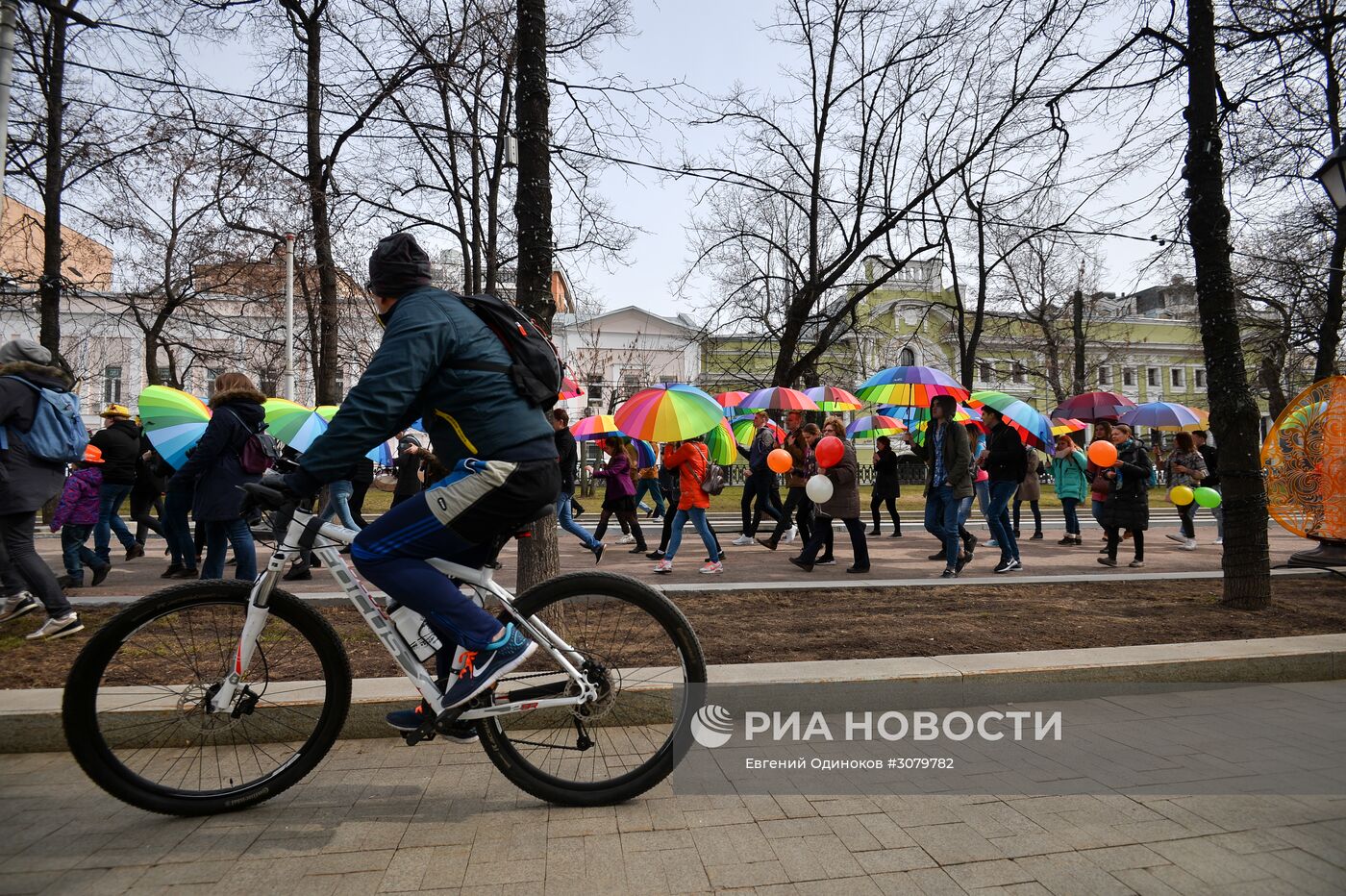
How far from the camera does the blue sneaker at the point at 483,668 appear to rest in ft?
9.75

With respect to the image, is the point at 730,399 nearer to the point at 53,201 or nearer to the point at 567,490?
the point at 567,490

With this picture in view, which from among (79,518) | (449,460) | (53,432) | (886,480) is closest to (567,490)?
(79,518)

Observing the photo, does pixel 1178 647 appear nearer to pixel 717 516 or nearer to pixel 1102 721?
pixel 1102 721

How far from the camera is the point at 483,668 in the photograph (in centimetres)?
298

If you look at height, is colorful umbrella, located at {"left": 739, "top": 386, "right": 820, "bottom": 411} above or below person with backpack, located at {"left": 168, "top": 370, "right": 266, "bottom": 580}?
above

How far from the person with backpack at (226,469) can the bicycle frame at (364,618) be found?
3976 mm

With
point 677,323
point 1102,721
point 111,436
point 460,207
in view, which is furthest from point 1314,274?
point 677,323

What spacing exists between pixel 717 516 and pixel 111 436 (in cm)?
1270

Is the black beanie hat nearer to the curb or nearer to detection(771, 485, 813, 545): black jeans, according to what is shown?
the curb

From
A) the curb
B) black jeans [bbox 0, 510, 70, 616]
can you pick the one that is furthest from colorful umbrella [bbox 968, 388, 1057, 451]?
black jeans [bbox 0, 510, 70, 616]

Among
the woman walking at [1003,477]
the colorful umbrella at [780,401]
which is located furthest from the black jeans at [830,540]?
the colorful umbrella at [780,401]

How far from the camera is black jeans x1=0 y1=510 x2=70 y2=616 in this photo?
18.1ft

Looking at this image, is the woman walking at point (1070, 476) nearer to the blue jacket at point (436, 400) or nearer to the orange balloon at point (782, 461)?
the orange balloon at point (782, 461)

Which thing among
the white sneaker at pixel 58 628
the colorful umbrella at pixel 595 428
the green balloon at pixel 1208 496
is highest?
the colorful umbrella at pixel 595 428
